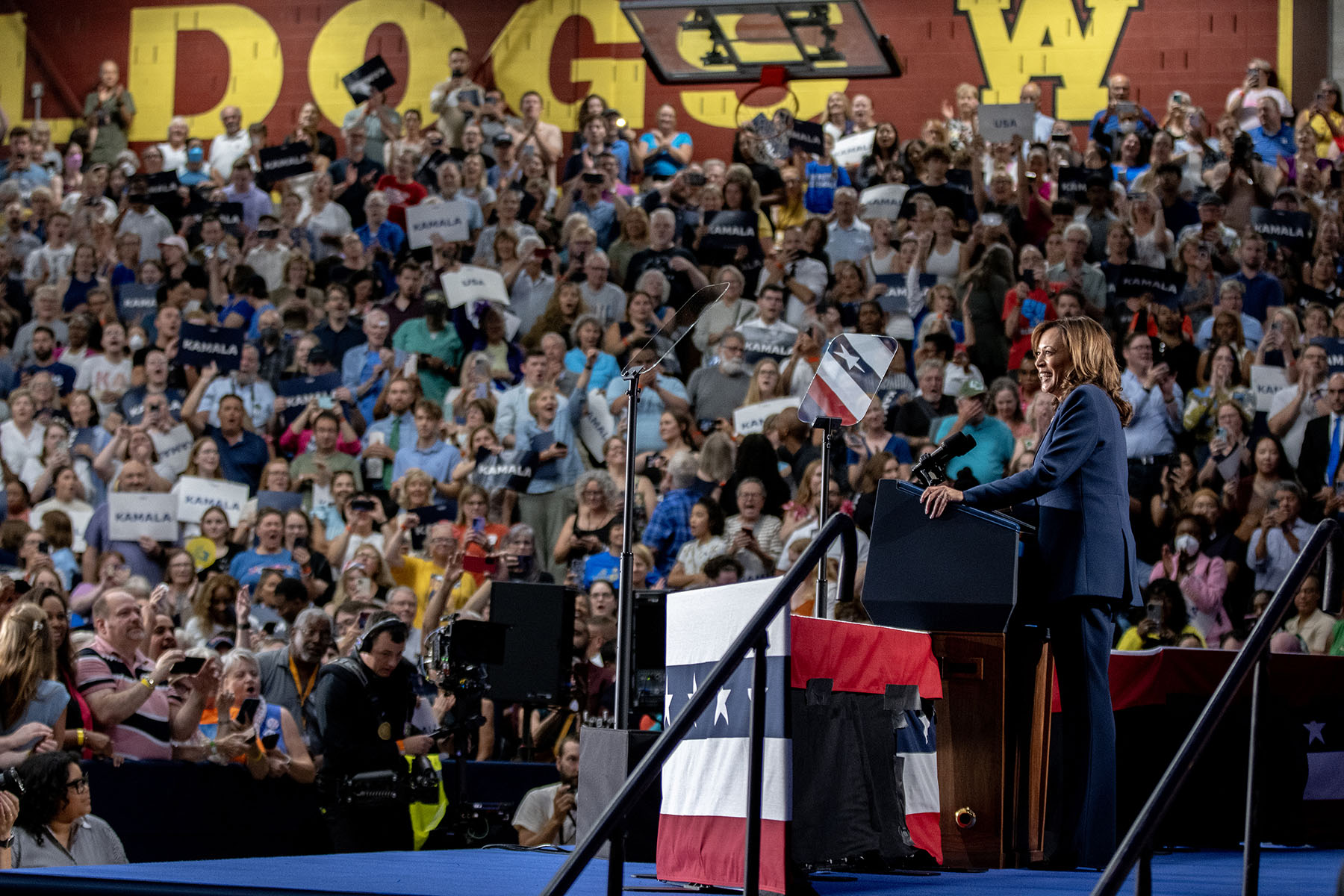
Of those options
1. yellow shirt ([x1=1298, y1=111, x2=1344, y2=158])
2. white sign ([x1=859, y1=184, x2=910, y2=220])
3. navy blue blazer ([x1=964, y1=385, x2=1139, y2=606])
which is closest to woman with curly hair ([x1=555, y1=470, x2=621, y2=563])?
white sign ([x1=859, y1=184, x2=910, y2=220])

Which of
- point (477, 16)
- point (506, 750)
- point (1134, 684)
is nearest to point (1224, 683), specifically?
point (1134, 684)

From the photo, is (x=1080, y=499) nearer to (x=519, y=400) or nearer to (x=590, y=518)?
(x=590, y=518)

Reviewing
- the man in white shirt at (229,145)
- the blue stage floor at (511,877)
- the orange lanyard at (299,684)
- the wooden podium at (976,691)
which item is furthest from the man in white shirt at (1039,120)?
the blue stage floor at (511,877)

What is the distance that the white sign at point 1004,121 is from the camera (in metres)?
13.3

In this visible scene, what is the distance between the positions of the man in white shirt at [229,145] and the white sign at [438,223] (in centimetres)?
477

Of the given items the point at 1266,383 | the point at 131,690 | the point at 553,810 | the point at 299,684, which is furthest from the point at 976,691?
the point at 1266,383

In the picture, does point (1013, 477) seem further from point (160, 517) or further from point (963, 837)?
point (160, 517)

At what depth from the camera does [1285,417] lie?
→ 10008 mm

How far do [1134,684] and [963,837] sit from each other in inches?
74.1

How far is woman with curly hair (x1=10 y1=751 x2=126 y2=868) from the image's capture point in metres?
5.75

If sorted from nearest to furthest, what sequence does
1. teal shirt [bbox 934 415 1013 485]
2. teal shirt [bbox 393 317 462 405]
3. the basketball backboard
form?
teal shirt [bbox 934 415 1013 485]
the basketball backboard
teal shirt [bbox 393 317 462 405]

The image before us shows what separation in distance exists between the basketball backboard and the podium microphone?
594cm

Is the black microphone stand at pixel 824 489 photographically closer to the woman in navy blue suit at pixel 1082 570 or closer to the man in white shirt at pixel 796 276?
the woman in navy blue suit at pixel 1082 570

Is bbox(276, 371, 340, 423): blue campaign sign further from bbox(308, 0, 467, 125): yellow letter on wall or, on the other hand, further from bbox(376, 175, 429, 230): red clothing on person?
bbox(308, 0, 467, 125): yellow letter on wall
